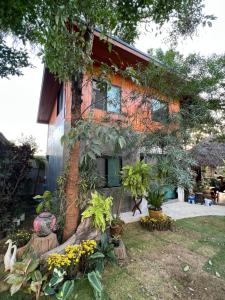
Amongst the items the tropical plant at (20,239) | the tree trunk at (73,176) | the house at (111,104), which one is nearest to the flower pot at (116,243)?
the tree trunk at (73,176)

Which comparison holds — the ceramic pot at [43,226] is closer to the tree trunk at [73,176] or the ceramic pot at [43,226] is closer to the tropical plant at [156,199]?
the tree trunk at [73,176]

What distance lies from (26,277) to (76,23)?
416cm

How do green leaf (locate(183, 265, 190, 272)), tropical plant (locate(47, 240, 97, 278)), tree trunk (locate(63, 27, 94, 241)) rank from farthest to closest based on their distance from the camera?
tree trunk (locate(63, 27, 94, 241)) → green leaf (locate(183, 265, 190, 272)) → tropical plant (locate(47, 240, 97, 278))

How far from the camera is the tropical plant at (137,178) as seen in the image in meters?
4.50

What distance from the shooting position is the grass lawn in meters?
2.84

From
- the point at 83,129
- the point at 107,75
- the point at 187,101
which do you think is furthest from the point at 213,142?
the point at 83,129

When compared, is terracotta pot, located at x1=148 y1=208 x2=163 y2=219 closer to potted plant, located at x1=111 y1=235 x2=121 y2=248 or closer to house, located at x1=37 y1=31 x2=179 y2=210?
house, located at x1=37 y1=31 x2=179 y2=210

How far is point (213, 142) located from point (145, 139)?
240 inches

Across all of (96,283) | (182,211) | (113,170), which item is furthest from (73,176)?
(182,211)

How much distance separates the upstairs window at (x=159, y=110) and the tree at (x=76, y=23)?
203cm

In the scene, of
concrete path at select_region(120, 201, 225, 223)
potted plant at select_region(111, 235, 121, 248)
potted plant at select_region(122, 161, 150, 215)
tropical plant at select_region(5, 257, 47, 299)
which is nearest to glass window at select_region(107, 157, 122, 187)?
concrete path at select_region(120, 201, 225, 223)

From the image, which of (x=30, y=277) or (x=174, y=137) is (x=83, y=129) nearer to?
(x=30, y=277)

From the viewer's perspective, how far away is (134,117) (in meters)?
5.88

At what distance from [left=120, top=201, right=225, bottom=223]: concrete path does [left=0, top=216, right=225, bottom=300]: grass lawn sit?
1.38 meters
